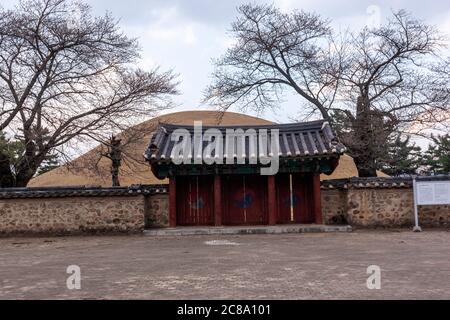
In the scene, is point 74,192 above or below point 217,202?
above

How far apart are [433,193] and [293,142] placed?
15.5ft

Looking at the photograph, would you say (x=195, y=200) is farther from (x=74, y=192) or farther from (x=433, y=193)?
(x=433, y=193)

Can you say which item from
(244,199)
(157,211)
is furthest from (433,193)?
(157,211)

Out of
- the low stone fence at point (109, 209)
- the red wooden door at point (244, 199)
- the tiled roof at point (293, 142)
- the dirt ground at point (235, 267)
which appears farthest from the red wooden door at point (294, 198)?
the dirt ground at point (235, 267)

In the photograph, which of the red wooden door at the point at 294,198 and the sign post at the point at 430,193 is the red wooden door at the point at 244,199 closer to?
the red wooden door at the point at 294,198

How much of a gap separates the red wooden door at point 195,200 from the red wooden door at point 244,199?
532 mm

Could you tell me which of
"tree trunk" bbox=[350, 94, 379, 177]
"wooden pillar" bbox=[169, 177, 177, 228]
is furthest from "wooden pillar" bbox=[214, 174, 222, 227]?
"tree trunk" bbox=[350, 94, 379, 177]

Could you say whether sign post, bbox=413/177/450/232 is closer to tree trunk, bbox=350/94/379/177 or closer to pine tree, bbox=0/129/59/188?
tree trunk, bbox=350/94/379/177

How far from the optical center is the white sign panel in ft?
47.1

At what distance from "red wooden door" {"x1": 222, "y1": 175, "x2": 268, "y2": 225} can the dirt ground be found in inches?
104

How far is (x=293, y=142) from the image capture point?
53.5ft

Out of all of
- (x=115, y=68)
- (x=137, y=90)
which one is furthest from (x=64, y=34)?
(x=137, y=90)
